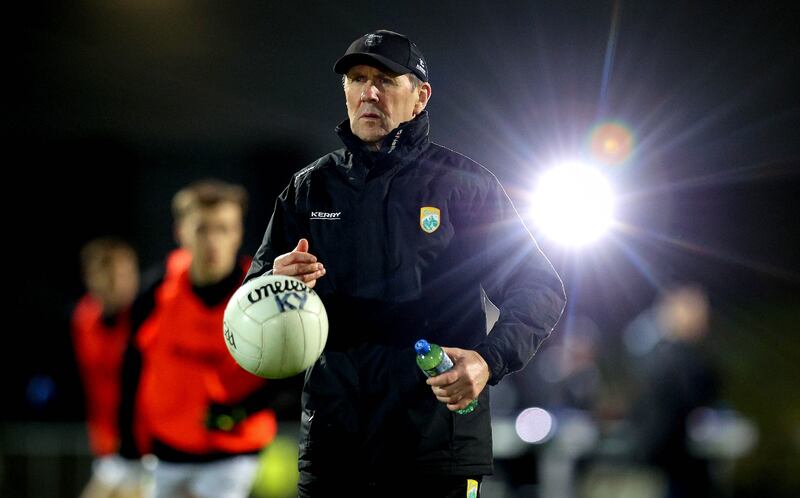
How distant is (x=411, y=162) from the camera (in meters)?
3.64

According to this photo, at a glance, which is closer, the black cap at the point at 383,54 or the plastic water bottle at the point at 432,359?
the plastic water bottle at the point at 432,359

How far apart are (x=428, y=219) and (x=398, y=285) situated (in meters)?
0.26

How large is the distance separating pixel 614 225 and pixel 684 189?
1.71 meters

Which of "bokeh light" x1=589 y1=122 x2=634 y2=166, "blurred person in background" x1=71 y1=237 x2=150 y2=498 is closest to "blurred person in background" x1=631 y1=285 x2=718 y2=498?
"blurred person in background" x1=71 y1=237 x2=150 y2=498

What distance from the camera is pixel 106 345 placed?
834 cm

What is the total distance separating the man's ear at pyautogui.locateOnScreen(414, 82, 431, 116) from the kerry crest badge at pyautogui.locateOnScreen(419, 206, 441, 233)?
533 mm

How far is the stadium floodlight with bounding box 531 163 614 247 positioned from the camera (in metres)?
19.4

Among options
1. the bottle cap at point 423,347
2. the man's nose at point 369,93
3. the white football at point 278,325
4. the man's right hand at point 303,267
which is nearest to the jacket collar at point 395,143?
the man's nose at point 369,93

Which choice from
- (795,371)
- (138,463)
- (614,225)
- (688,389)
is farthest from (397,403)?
(614,225)

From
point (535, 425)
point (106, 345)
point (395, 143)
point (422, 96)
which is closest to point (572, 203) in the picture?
point (535, 425)

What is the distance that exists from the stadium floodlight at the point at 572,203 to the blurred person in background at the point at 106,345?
38.1 feet

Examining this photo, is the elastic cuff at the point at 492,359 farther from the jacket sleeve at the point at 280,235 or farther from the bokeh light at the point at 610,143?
the bokeh light at the point at 610,143

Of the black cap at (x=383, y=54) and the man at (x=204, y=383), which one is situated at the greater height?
the black cap at (x=383, y=54)

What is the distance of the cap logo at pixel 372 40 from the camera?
367cm
